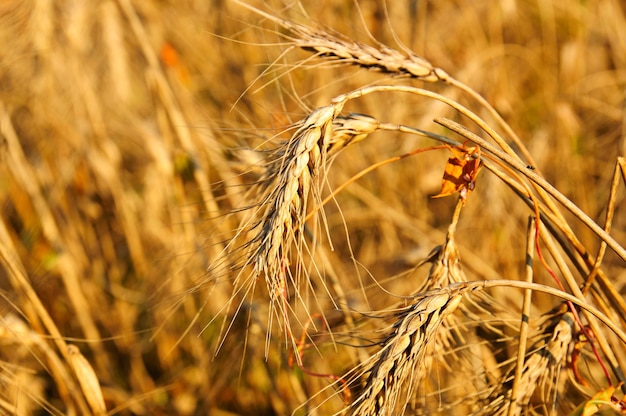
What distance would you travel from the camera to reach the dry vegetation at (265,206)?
1548mm

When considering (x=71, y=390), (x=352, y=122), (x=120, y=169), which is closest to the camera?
(x=352, y=122)

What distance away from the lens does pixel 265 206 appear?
1522mm

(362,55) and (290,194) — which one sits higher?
(362,55)

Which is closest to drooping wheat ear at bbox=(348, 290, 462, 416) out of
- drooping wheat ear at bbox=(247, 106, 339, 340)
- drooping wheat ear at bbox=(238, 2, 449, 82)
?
drooping wheat ear at bbox=(247, 106, 339, 340)

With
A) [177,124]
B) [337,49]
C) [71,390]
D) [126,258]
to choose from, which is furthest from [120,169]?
[337,49]

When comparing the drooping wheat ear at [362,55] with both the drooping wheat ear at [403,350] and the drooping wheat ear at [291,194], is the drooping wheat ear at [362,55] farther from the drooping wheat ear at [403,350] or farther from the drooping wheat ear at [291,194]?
the drooping wheat ear at [403,350]

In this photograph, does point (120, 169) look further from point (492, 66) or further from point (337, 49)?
point (337, 49)

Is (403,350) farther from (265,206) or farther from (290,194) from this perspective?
(265,206)

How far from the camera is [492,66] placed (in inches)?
119

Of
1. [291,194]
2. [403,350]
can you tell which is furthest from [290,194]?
[403,350]

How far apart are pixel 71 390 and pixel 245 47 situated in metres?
1.77

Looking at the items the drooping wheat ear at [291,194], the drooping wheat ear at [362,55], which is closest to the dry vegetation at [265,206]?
the drooping wheat ear at [362,55]

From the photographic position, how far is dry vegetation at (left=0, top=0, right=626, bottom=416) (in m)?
1.55

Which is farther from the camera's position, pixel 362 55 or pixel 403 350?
pixel 362 55
